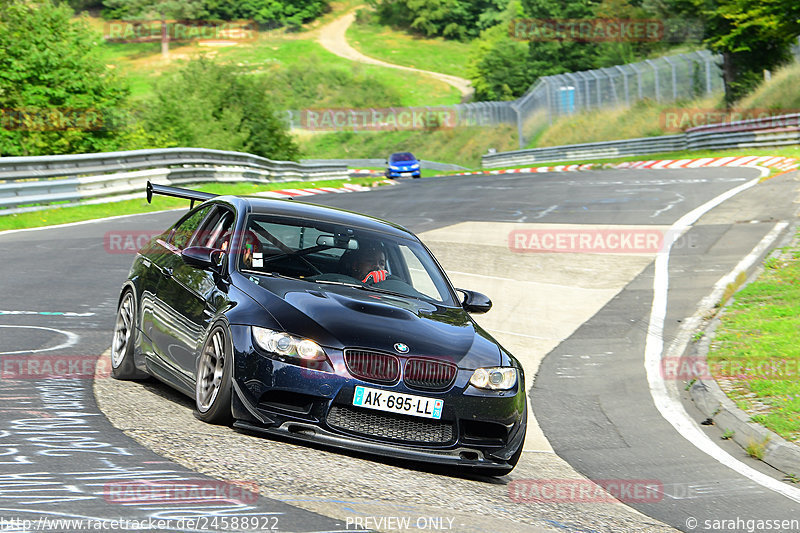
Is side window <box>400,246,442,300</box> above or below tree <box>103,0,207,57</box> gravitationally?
below

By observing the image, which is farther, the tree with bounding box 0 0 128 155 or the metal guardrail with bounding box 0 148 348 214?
the tree with bounding box 0 0 128 155

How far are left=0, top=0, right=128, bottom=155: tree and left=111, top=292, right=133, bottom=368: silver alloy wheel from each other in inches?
724

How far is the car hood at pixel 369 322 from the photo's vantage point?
6371 millimetres

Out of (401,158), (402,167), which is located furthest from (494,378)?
(401,158)

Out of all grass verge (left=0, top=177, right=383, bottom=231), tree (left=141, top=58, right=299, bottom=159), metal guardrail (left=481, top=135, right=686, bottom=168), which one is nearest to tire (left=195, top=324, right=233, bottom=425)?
grass verge (left=0, top=177, right=383, bottom=231)

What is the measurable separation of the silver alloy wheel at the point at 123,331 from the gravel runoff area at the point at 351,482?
1.18 metres

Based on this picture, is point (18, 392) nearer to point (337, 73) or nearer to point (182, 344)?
point (182, 344)

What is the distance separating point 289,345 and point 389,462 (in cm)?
100

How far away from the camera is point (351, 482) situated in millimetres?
5641

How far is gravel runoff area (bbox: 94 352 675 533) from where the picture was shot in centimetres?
522

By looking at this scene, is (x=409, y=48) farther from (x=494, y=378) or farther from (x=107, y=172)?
(x=494, y=378)

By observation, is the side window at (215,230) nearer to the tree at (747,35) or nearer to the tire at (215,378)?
the tire at (215,378)

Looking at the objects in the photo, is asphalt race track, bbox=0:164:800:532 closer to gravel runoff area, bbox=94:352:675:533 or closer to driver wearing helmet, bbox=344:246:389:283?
gravel runoff area, bbox=94:352:675:533

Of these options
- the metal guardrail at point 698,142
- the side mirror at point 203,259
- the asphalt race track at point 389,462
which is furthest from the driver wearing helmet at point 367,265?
the metal guardrail at point 698,142
